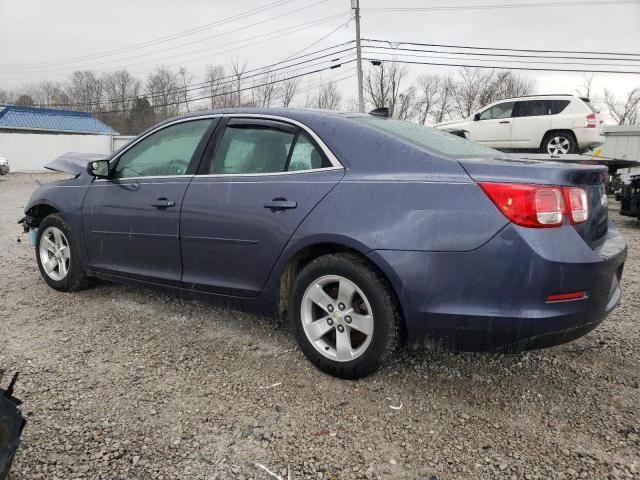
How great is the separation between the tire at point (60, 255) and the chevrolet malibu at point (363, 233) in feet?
1.83

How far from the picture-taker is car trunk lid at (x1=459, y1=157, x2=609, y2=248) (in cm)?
234

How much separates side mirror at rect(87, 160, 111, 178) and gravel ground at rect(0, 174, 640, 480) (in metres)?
1.13

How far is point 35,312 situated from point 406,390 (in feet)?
9.85

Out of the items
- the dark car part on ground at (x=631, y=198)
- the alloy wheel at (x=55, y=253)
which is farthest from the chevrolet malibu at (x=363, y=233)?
the dark car part on ground at (x=631, y=198)

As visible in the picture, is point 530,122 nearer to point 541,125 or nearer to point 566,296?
point 541,125

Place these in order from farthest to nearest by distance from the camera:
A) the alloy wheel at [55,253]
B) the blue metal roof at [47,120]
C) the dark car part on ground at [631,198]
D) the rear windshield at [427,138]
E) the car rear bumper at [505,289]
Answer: the blue metal roof at [47,120] < the dark car part on ground at [631,198] < the alloy wheel at [55,253] < the rear windshield at [427,138] < the car rear bumper at [505,289]

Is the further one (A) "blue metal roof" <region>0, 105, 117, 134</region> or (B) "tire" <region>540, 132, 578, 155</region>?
(A) "blue metal roof" <region>0, 105, 117, 134</region>

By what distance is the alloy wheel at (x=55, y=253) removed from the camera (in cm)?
434

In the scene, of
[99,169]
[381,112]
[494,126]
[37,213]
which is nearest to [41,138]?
[494,126]

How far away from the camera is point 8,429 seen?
181cm

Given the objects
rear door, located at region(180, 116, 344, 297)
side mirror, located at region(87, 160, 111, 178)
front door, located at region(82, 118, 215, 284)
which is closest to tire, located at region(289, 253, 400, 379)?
rear door, located at region(180, 116, 344, 297)

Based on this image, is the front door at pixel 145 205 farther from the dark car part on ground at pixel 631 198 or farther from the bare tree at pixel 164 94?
the bare tree at pixel 164 94

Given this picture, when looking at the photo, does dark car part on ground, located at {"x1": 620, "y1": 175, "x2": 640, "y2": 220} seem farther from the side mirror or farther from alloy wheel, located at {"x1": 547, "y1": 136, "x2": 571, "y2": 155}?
the side mirror

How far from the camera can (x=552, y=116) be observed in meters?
11.3
